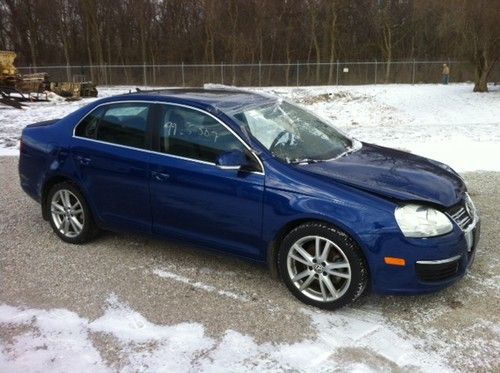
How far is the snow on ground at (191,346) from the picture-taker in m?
3.31

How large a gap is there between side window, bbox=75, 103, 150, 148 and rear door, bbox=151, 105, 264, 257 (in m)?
0.20

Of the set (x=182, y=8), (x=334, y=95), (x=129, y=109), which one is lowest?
(x=334, y=95)

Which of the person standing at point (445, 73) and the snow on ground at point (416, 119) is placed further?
the person standing at point (445, 73)

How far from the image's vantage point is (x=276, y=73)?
41969 mm

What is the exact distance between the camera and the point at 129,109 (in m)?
4.87

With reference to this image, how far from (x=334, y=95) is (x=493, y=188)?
21.2 metres

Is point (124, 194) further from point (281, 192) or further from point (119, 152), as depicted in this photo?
point (281, 192)

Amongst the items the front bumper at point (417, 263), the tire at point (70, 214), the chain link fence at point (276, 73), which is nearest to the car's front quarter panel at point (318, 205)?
the front bumper at point (417, 263)

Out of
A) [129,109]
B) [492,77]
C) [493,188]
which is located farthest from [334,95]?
[129,109]

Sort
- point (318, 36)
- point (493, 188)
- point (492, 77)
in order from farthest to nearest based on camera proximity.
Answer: point (318, 36), point (492, 77), point (493, 188)

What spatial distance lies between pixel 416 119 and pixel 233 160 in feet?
54.8

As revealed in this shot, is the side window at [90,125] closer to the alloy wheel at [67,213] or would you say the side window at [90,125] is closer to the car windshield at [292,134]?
the alloy wheel at [67,213]

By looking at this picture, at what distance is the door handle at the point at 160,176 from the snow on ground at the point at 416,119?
582 cm

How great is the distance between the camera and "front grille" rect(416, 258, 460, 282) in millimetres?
3695
